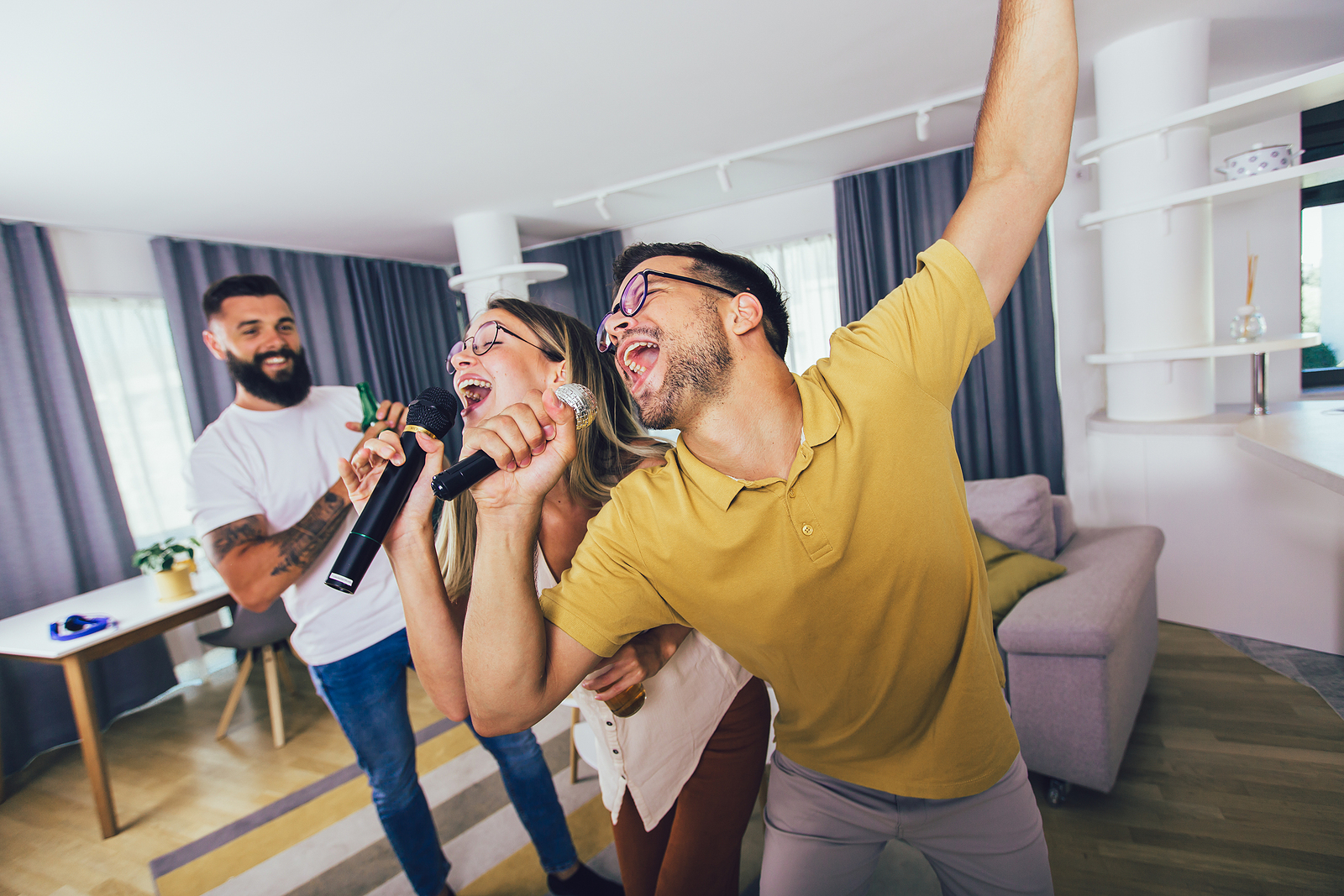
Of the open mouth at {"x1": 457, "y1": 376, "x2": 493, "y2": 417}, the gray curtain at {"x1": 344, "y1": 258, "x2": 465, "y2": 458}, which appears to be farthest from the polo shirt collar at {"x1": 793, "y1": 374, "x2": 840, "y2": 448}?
the gray curtain at {"x1": 344, "y1": 258, "x2": 465, "y2": 458}

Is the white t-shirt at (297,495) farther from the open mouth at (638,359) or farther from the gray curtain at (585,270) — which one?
the gray curtain at (585,270)

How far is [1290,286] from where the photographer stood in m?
3.29

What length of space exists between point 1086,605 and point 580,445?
167 centimetres

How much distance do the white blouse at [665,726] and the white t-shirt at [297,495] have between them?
869 mm

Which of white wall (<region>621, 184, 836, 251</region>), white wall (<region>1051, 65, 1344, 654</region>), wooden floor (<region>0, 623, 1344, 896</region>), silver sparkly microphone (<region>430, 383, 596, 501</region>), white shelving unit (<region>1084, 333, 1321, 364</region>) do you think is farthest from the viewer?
white wall (<region>621, 184, 836, 251</region>)

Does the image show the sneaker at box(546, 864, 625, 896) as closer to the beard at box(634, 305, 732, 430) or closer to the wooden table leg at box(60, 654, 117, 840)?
the beard at box(634, 305, 732, 430)

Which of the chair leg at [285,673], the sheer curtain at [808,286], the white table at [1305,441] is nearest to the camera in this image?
the white table at [1305,441]

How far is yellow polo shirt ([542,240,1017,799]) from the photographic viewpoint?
98 centimetres

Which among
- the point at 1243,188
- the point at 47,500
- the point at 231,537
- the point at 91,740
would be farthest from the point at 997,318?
the point at 47,500

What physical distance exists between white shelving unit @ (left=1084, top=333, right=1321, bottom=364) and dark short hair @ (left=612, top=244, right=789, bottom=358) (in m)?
2.43

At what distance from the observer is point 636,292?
1172 mm

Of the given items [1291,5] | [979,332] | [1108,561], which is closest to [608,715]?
[979,332]

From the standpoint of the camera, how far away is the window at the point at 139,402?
377 centimetres

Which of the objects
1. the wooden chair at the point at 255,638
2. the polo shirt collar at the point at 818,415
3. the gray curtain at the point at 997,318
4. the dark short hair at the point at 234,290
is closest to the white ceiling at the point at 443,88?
the gray curtain at the point at 997,318
